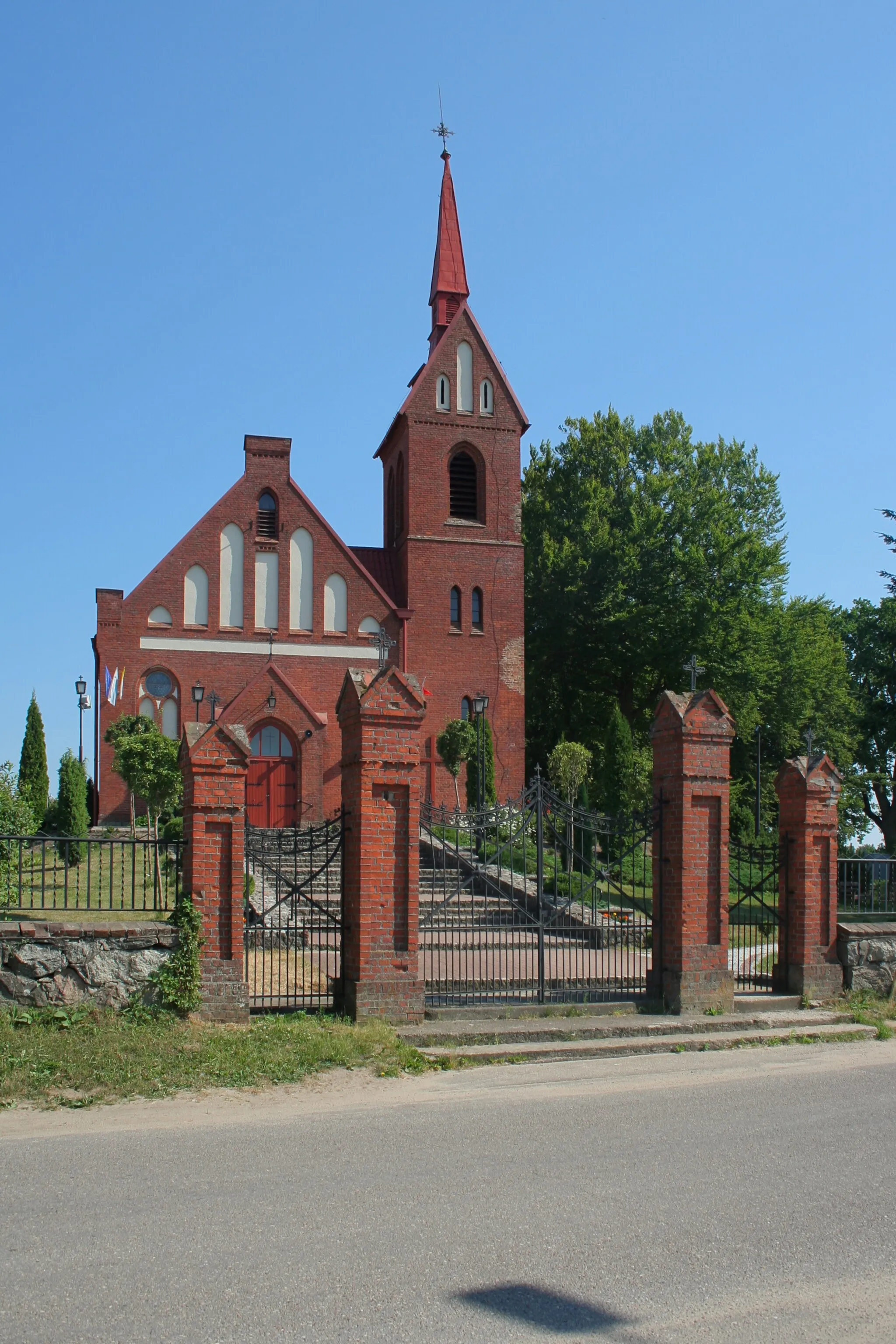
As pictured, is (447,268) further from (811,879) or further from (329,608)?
(811,879)

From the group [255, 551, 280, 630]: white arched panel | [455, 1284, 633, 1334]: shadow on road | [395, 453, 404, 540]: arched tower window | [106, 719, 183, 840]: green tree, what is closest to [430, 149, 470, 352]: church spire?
[395, 453, 404, 540]: arched tower window

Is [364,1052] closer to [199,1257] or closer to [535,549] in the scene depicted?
[199,1257]

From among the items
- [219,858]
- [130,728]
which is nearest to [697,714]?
[219,858]

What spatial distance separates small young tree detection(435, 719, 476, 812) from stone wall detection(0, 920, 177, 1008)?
2006 centimetres

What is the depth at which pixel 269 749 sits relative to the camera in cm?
3059

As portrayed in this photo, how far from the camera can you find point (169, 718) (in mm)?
30562

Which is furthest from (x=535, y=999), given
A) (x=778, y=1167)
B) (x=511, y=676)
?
(x=511, y=676)

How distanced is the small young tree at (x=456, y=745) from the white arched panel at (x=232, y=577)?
20.9 ft

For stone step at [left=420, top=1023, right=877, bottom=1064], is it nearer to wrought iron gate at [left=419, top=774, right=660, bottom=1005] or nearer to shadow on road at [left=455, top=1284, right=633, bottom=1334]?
wrought iron gate at [left=419, top=774, right=660, bottom=1005]

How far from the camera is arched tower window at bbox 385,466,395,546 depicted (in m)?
36.4

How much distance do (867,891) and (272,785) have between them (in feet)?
60.3

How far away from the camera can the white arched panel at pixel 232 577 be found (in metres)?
31.5

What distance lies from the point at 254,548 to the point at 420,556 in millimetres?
4736

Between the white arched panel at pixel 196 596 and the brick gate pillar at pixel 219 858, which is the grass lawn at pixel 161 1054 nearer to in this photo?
the brick gate pillar at pixel 219 858
